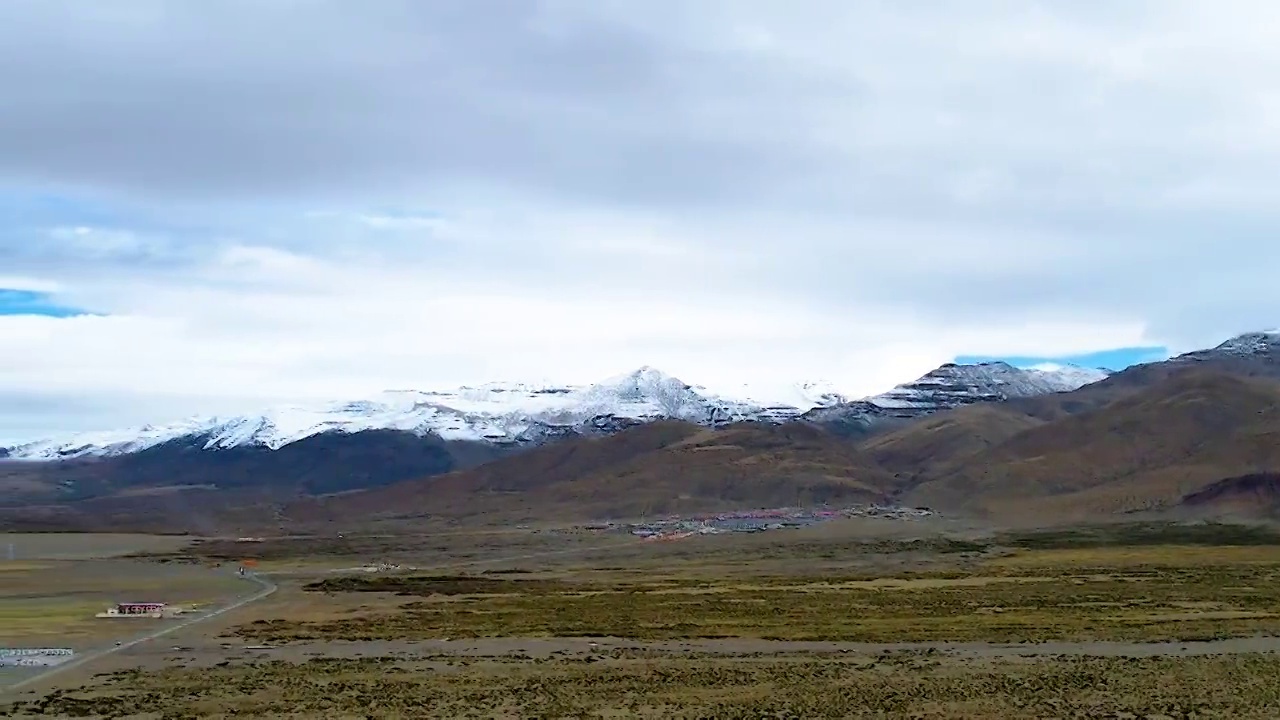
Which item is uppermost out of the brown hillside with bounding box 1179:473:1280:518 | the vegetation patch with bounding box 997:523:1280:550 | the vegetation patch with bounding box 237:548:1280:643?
the brown hillside with bounding box 1179:473:1280:518

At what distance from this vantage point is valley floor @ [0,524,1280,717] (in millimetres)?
35531

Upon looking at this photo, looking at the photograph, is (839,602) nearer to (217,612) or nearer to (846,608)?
(846,608)

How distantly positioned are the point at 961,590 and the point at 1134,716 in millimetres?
37176

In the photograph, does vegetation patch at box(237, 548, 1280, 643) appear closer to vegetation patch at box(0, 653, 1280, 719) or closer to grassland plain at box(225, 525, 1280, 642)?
grassland plain at box(225, 525, 1280, 642)

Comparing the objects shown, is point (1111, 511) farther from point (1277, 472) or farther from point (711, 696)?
point (711, 696)

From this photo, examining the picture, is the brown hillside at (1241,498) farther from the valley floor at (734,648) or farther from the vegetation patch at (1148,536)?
the valley floor at (734,648)

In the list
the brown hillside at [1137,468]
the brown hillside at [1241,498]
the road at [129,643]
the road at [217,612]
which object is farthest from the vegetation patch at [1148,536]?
the road at [129,643]

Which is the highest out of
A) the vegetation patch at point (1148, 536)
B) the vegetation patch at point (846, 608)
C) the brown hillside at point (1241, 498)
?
the brown hillside at point (1241, 498)

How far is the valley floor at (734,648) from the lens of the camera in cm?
3553

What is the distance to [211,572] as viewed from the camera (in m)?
103

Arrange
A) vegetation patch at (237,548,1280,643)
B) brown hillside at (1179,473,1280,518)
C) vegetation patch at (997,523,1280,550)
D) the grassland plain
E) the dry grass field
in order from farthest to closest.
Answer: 1. brown hillside at (1179,473,1280,518)
2. vegetation patch at (997,523,1280,550)
3. the dry grass field
4. the grassland plain
5. vegetation patch at (237,548,1280,643)

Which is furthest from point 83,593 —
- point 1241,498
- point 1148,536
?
point 1241,498

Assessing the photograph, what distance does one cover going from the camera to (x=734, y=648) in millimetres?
46781

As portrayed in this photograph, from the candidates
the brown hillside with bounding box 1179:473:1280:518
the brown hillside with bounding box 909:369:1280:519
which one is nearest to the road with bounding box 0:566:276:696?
the brown hillside with bounding box 1179:473:1280:518
